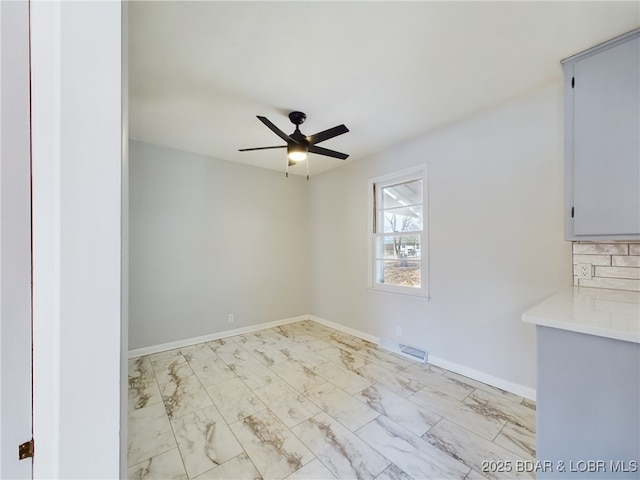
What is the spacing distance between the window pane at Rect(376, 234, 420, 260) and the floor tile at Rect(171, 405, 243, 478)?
2.54 m

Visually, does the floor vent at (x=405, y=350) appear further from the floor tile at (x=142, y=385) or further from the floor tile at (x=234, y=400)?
the floor tile at (x=142, y=385)

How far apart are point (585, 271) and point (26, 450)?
300 centimetres

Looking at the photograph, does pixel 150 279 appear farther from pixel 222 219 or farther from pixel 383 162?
pixel 383 162

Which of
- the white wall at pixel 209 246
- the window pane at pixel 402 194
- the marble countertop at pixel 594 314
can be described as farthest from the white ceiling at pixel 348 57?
the marble countertop at pixel 594 314

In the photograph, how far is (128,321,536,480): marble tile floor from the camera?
156 centimetres

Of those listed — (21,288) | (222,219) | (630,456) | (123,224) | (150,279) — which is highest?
(222,219)

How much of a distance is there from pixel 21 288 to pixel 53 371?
0.21 metres

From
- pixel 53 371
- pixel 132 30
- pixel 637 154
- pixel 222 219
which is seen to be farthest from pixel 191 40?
pixel 637 154

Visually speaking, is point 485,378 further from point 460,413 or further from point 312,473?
point 312,473

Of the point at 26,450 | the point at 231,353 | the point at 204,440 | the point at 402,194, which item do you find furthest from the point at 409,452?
the point at 402,194

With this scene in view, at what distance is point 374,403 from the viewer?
215 centimetres

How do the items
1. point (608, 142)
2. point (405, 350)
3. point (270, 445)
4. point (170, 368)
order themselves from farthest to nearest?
1. point (405, 350)
2. point (170, 368)
3. point (270, 445)
4. point (608, 142)

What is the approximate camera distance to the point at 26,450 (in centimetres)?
61

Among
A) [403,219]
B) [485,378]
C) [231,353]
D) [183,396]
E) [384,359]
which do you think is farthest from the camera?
Answer: [403,219]
